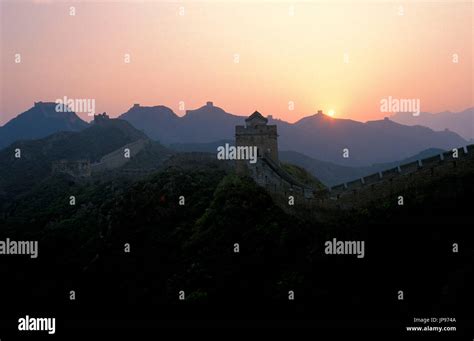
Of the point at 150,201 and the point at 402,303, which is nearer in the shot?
the point at 402,303

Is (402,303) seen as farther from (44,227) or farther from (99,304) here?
(44,227)

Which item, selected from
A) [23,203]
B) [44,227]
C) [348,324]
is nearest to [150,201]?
[44,227]

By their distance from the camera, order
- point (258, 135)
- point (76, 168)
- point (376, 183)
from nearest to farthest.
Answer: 1. point (376, 183)
2. point (258, 135)
3. point (76, 168)

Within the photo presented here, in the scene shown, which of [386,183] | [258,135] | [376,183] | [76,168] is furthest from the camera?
[76,168]

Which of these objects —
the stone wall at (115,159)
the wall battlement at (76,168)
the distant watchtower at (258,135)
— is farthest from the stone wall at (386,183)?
the stone wall at (115,159)

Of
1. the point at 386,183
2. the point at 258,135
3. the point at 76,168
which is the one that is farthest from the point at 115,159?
the point at 386,183

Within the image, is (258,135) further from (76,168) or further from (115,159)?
(115,159)

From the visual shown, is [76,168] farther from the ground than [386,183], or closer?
farther from the ground

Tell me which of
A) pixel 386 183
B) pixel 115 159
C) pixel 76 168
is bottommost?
pixel 386 183

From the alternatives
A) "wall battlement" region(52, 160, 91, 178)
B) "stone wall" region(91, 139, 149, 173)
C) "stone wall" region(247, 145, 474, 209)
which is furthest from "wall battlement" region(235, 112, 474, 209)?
"stone wall" region(91, 139, 149, 173)

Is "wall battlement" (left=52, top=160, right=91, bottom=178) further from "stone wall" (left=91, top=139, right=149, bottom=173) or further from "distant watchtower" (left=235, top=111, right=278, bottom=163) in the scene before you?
"distant watchtower" (left=235, top=111, right=278, bottom=163)
